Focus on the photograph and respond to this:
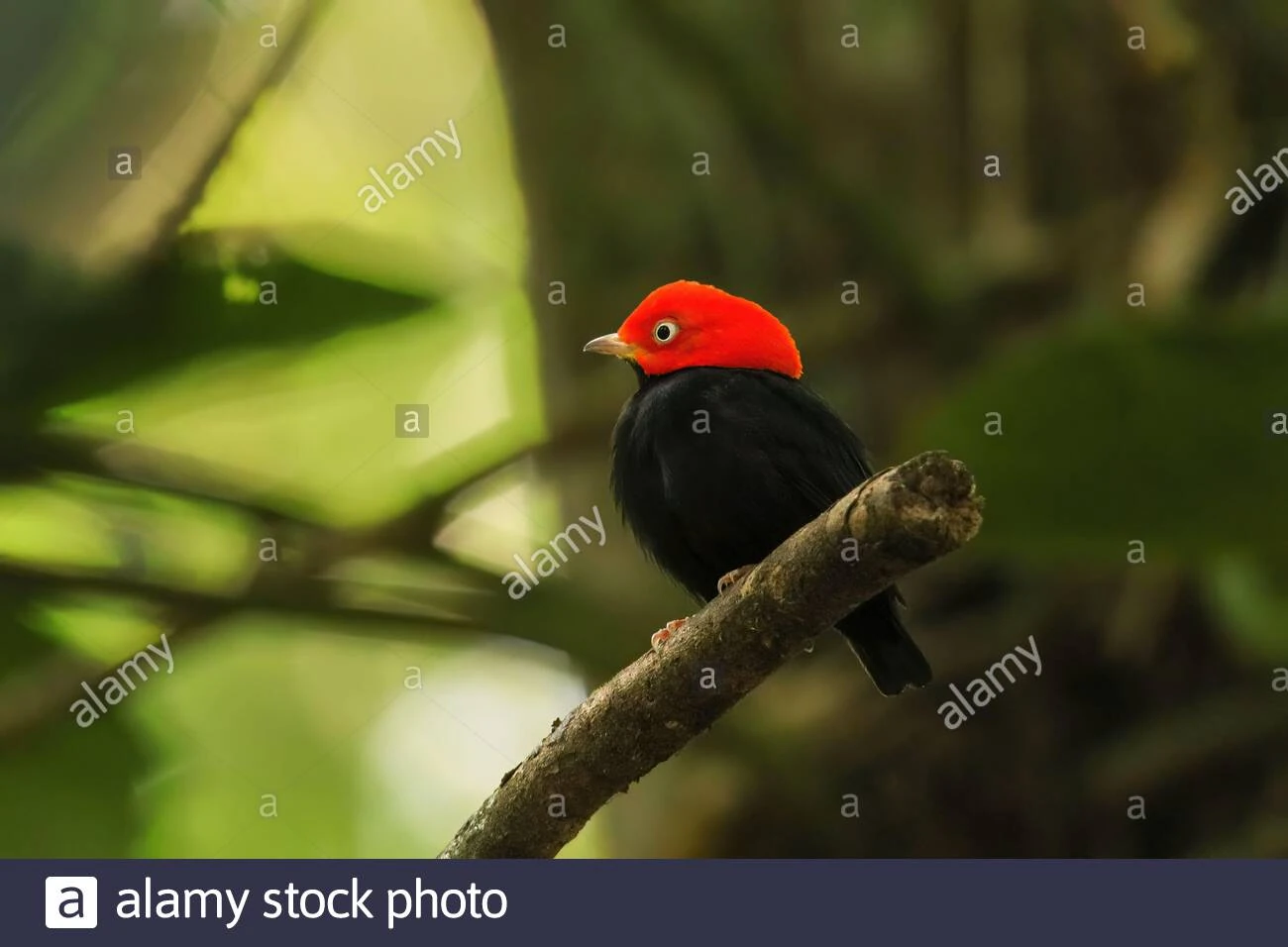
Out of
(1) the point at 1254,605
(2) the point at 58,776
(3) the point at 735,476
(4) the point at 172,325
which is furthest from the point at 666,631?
(2) the point at 58,776

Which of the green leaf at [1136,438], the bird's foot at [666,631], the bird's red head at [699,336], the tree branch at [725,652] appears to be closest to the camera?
the tree branch at [725,652]

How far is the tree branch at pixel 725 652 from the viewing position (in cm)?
228

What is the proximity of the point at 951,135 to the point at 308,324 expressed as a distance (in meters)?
2.42

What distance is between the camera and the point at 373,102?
5730mm

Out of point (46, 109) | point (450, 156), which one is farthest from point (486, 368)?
point (46, 109)

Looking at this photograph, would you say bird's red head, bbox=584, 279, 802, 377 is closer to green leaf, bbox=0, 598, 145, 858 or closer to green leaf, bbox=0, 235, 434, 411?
green leaf, bbox=0, 235, 434, 411

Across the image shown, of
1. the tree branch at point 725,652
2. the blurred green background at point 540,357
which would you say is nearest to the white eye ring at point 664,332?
the blurred green background at point 540,357

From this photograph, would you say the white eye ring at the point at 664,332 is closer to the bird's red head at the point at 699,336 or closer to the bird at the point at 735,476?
the bird's red head at the point at 699,336

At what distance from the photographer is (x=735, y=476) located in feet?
12.6

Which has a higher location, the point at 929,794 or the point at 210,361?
the point at 210,361

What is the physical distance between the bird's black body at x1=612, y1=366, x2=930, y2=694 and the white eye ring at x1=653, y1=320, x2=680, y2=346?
32 centimetres

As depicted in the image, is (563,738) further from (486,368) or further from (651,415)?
(486,368)

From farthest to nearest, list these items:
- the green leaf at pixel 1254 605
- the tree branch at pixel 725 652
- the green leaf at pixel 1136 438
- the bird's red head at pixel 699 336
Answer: the bird's red head at pixel 699 336
the green leaf at pixel 1254 605
the green leaf at pixel 1136 438
the tree branch at pixel 725 652

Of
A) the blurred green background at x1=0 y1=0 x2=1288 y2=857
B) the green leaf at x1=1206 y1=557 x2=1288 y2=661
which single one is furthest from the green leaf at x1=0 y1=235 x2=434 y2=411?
the green leaf at x1=1206 y1=557 x2=1288 y2=661
